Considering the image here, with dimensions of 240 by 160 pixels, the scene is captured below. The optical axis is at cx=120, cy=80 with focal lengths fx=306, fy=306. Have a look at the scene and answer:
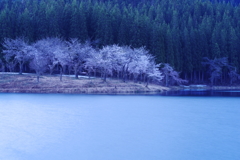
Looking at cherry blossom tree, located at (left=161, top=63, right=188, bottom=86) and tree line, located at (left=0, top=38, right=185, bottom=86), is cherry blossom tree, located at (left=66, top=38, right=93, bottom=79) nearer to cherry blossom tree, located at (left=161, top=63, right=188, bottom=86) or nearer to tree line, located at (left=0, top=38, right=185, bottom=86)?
tree line, located at (left=0, top=38, right=185, bottom=86)

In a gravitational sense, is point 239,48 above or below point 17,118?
above

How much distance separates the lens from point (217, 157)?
12.8 m

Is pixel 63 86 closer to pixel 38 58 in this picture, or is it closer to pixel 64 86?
pixel 64 86

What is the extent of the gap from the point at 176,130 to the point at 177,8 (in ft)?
279

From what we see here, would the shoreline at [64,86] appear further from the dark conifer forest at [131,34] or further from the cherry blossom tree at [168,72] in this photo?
the dark conifer forest at [131,34]

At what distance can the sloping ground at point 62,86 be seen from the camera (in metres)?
39.3

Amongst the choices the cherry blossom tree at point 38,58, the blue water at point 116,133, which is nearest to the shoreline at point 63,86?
the cherry blossom tree at point 38,58

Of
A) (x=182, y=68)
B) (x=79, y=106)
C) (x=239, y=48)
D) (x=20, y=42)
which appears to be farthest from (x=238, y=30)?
(x=79, y=106)

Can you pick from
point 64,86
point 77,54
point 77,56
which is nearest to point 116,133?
point 64,86

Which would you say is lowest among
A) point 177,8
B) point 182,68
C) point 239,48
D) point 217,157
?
point 217,157

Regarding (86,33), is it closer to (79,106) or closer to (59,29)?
(59,29)

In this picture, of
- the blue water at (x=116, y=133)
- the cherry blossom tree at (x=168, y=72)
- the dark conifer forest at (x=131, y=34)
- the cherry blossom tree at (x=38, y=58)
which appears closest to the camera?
the blue water at (x=116, y=133)

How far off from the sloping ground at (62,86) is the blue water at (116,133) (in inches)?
510

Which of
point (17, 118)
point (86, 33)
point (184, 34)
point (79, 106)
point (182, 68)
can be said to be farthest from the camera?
point (184, 34)
